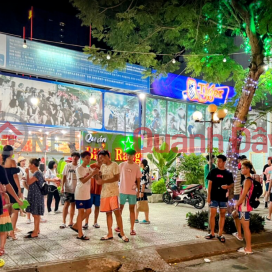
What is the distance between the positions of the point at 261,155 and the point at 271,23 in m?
15.8

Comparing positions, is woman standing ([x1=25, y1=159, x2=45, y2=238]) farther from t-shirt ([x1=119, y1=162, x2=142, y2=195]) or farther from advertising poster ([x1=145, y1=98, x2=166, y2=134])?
advertising poster ([x1=145, y1=98, x2=166, y2=134])

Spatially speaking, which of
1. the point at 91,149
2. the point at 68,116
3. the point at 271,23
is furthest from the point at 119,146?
the point at 271,23

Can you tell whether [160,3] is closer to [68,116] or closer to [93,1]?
[93,1]

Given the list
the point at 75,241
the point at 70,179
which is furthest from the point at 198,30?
the point at 75,241

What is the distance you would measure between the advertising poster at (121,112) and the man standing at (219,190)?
7972 millimetres

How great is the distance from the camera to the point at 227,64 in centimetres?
992

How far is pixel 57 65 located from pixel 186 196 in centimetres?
733

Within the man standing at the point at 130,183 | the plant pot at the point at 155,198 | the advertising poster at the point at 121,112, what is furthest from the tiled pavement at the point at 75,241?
the advertising poster at the point at 121,112

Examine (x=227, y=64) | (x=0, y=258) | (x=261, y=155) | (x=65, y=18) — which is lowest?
(x=0, y=258)

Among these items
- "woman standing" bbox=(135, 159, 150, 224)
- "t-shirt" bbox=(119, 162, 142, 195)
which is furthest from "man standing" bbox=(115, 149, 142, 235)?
"woman standing" bbox=(135, 159, 150, 224)

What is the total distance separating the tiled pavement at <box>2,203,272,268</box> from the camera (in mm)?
5535

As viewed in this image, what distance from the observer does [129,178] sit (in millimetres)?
7250

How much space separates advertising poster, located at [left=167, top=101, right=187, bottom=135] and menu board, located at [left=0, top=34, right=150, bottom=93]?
111 inches

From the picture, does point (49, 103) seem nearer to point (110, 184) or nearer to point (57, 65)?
point (57, 65)
